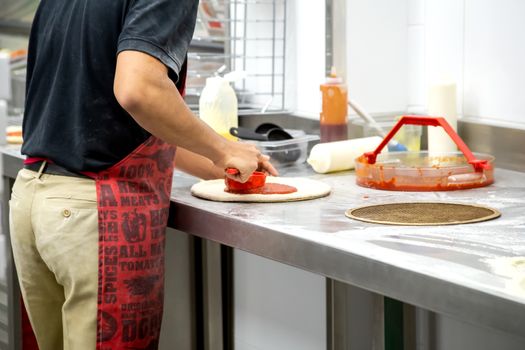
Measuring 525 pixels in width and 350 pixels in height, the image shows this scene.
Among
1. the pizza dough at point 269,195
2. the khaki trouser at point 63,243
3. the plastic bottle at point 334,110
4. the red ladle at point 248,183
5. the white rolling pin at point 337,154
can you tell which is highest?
the plastic bottle at point 334,110

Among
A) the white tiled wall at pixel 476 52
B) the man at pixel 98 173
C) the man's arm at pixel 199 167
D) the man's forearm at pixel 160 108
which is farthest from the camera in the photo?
the white tiled wall at pixel 476 52

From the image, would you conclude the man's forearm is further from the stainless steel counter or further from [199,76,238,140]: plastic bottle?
[199,76,238,140]: plastic bottle

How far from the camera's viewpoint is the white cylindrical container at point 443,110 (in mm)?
2238

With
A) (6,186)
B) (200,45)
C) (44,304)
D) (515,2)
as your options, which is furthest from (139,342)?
(200,45)

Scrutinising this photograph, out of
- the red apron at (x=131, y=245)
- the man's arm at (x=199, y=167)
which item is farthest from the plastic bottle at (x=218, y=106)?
the red apron at (x=131, y=245)

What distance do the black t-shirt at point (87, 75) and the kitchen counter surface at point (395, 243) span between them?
239mm

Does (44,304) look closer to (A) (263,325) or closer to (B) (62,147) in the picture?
(B) (62,147)

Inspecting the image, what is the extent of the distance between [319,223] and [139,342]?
0.45 meters

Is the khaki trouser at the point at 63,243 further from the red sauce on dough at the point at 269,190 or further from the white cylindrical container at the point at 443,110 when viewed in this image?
the white cylindrical container at the point at 443,110

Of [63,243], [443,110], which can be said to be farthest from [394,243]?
[443,110]

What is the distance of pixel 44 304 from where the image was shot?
1.87 metres

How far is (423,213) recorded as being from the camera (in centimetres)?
172

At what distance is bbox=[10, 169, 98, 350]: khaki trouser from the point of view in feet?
5.70

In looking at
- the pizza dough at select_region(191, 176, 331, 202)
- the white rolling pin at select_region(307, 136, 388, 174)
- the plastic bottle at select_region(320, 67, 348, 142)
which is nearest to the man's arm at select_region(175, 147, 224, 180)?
the pizza dough at select_region(191, 176, 331, 202)
